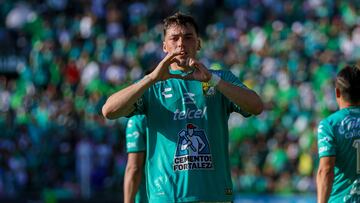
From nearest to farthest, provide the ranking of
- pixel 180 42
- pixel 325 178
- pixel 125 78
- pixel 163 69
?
pixel 163 69 < pixel 180 42 < pixel 325 178 < pixel 125 78

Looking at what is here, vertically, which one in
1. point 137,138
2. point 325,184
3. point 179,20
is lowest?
point 325,184

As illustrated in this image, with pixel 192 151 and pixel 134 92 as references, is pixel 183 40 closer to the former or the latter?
pixel 134 92

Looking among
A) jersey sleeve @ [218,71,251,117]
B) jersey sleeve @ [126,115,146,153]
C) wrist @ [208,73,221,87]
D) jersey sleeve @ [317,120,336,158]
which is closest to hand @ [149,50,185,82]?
wrist @ [208,73,221,87]

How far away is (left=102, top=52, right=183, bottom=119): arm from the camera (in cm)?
627

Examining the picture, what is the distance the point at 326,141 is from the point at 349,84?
48cm

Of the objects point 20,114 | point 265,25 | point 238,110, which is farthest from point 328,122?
point 265,25

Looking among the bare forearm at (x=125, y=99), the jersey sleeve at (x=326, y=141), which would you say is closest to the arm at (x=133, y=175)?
the jersey sleeve at (x=326, y=141)

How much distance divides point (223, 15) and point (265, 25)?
4.25 feet

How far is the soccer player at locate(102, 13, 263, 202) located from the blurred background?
10658mm

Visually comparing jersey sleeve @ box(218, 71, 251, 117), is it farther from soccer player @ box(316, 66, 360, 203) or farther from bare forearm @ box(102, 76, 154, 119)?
soccer player @ box(316, 66, 360, 203)

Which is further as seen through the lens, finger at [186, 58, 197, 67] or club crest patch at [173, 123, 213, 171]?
club crest patch at [173, 123, 213, 171]

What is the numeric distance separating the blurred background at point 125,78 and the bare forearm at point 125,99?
1098 centimetres

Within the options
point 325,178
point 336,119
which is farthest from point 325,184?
point 336,119

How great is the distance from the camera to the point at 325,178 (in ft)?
24.5
